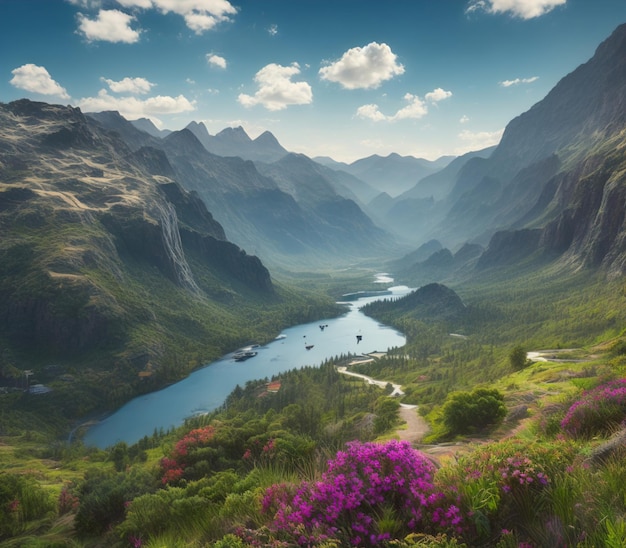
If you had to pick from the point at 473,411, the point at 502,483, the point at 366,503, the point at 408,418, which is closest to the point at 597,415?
the point at 502,483

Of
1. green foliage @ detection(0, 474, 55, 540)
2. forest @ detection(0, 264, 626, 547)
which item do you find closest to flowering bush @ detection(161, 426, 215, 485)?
forest @ detection(0, 264, 626, 547)

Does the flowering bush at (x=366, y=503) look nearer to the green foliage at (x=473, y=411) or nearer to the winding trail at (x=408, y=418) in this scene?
the green foliage at (x=473, y=411)

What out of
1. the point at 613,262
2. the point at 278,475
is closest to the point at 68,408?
the point at 278,475

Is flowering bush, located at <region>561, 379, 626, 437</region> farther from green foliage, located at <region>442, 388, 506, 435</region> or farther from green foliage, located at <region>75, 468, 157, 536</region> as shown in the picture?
green foliage, located at <region>75, 468, 157, 536</region>

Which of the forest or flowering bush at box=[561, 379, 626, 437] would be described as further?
flowering bush at box=[561, 379, 626, 437]

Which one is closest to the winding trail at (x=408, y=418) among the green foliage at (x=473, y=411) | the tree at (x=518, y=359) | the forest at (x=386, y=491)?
the green foliage at (x=473, y=411)

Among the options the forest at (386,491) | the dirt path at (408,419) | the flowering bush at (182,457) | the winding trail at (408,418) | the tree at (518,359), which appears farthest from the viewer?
the tree at (518,359)

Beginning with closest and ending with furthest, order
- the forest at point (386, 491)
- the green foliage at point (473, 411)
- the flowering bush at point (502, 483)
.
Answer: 1. the forest at point (386, 491)
2. the flowering bush at point (502, 483)
3. the green foliage at point (473, 411)
